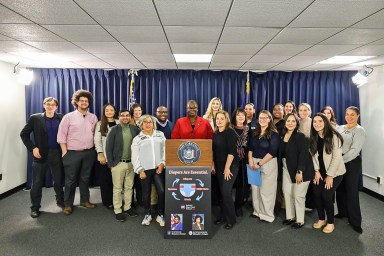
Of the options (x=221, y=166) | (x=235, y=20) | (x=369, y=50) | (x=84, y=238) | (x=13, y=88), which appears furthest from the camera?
(x=13, y=88)

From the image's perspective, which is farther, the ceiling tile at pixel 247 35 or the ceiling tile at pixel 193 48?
the ceiling tile at pixel 193 48

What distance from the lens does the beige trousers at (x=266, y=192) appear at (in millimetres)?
3107

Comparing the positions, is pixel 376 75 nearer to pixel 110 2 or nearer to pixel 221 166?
pixel 221 166

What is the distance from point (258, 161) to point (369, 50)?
2.06 meters

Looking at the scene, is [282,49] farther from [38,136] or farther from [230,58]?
[38,136]

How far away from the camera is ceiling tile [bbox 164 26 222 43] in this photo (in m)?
2.42

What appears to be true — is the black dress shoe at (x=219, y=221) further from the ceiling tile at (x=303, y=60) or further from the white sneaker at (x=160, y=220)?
the ceiling tile at (x=303, y=60)

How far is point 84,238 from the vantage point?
2.82m

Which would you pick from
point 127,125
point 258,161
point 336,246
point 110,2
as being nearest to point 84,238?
point 127,125

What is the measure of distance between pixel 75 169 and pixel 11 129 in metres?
1.79

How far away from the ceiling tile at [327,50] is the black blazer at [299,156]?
1139 millimetres

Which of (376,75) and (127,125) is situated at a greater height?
(376,75)

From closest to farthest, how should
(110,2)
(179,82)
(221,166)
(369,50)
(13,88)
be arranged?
1. (110,2)
2. (221,166)
3. (369,50)
4. (13,88)
5. (179,82)

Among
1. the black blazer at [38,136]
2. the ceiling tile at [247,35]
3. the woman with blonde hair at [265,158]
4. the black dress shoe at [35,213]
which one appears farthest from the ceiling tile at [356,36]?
the black dress shoe at [35,213]
